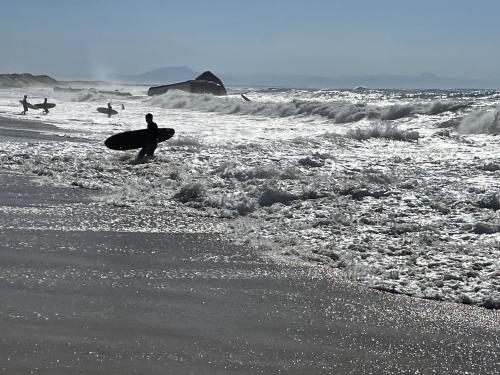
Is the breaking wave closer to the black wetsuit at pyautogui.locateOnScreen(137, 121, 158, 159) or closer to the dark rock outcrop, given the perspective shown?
the dark rock outcrop

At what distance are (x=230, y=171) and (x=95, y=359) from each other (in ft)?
30.5

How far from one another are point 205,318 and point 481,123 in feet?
81.5

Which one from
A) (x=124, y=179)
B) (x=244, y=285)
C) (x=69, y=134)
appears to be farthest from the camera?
(x=69, y=134)

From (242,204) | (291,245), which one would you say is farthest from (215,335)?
(242,204)

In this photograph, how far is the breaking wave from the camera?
35.4 m

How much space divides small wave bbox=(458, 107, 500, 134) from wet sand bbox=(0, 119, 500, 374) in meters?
21.7

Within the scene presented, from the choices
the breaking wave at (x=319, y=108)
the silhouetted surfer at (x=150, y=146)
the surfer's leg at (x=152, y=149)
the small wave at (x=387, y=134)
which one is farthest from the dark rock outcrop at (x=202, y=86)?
the surfer's leg at (x=152, y=149)

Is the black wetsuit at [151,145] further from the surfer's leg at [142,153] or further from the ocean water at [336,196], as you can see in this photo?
the ocean water at [336,196]

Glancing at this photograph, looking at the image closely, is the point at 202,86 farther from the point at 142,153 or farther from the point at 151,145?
the point at 142,153

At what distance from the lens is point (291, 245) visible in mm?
7711

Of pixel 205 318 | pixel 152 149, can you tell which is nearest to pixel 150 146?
pixel 152 149

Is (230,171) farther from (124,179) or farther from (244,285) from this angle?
(244,285)

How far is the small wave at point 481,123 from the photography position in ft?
86.5

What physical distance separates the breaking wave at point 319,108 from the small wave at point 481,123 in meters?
6.87
